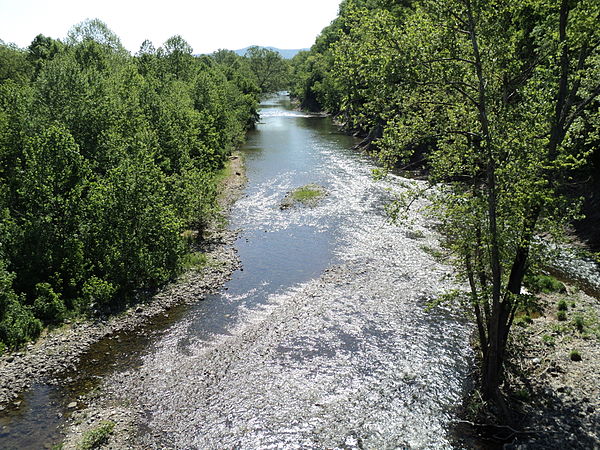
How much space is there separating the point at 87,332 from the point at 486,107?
20.8 meters

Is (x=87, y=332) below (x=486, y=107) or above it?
below

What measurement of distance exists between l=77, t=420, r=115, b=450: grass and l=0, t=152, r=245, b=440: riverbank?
2217 millimetres

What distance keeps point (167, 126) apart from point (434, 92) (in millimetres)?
Answer: 30637

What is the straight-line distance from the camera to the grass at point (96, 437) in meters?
15.4

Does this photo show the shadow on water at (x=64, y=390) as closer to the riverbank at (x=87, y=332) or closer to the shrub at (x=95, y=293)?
Result: the riverbank at (x=87, y=332)

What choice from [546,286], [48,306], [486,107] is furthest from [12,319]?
[546,286]

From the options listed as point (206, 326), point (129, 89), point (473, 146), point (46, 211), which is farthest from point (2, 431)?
point (129, 89)

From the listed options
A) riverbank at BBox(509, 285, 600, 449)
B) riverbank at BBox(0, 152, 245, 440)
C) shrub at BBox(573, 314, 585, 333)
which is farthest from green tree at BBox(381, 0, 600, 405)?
riverbank at BBox(0, 152, 245, 440)

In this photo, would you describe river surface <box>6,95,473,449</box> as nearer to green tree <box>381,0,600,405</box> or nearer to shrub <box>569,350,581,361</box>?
green tree <box>381,0,600,405</box>

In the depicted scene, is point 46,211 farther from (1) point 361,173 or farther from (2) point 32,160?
(1) point 361,173

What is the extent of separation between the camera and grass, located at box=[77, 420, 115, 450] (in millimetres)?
15383

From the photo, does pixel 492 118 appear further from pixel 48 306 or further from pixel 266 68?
pixel 266 68

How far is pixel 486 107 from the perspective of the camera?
14570 mm

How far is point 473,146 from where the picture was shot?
14812 mm
